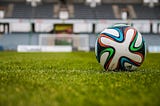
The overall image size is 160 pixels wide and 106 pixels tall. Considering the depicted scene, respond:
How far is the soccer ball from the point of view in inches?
243

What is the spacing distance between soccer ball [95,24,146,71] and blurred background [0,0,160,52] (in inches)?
1088

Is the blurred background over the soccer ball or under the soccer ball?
under

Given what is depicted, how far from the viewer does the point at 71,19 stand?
3775 cm

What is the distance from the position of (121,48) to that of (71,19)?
31.8 meters

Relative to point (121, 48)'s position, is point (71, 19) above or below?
below

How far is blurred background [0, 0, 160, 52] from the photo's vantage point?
3588cm

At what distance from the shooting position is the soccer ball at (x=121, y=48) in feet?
20.2

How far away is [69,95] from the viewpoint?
3.40 meters

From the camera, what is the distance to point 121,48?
6.16 metres

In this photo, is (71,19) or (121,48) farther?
(71,19)

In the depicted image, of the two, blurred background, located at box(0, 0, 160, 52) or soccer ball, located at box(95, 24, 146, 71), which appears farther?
blurred background, located at box(0, 0, 160, 52)

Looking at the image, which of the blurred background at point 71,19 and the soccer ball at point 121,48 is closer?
the soccer ball at point 121,48

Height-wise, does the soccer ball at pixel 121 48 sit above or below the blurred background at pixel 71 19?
above

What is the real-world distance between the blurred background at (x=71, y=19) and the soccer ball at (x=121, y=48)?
27.6 m
